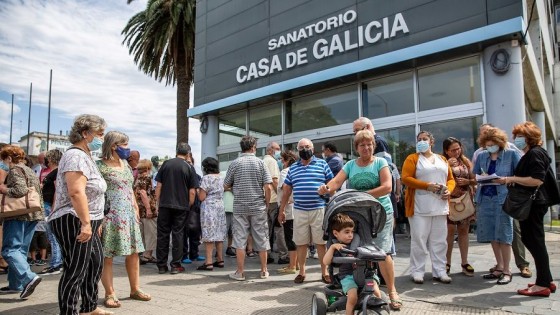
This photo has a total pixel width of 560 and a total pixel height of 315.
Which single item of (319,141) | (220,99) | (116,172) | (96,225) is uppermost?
(220,99)

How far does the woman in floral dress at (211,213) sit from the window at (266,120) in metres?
6.43

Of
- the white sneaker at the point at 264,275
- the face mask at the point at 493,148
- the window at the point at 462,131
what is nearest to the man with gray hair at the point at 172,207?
the white sneaker at the point at 264,275

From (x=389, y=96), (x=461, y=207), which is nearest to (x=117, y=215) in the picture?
(x=461, y=207)

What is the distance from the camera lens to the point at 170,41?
1769cm

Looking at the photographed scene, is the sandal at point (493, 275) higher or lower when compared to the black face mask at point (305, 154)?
lower

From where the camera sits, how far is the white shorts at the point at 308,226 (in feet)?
16.8

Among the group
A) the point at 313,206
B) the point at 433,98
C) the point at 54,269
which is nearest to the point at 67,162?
the point at 313,206

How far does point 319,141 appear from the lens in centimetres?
1181

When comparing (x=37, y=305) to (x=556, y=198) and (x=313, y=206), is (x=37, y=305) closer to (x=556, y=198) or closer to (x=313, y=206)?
(x=313, y=206)

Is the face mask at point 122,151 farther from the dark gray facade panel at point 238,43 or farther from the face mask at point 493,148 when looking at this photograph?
the dark gray facade panel at point 238,43

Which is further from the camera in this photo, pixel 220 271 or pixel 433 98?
pixel 433 98

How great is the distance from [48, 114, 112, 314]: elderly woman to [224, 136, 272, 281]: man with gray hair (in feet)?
7.34

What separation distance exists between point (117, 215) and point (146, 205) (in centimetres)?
256

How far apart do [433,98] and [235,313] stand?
7.55 meters
